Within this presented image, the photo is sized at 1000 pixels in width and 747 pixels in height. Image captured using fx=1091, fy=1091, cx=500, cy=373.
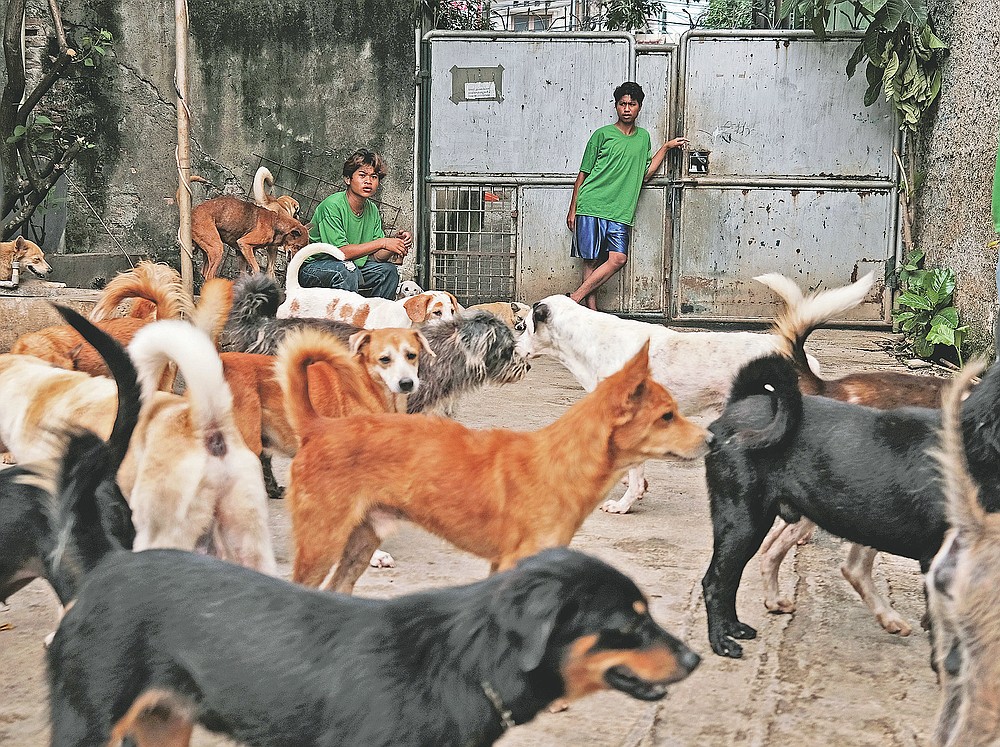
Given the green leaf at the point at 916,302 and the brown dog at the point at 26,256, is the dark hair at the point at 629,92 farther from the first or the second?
the brown dog at the point at 26,256

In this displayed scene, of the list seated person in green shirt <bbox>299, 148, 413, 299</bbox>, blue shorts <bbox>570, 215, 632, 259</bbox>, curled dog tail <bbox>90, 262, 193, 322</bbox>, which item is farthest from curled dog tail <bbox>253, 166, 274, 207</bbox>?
curled dog tail <bbox>90, 262, 193, 322</bbox>

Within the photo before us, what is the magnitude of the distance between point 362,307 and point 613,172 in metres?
4.27

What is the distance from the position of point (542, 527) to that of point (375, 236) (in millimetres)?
5888

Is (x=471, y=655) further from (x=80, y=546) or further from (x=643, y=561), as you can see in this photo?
(x=643, y=561)

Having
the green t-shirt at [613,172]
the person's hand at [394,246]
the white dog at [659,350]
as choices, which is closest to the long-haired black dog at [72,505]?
the white dog at [659,350]

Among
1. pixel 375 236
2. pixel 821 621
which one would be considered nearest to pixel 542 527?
pixel 821 621

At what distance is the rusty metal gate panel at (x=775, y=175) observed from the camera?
37.7 feet

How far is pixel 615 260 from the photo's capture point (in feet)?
37.4

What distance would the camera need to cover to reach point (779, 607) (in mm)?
4293

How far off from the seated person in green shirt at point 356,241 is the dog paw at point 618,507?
12.2 feet

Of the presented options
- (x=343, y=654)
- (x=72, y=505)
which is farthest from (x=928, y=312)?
(x=343, y=654)

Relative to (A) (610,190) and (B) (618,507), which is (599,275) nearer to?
(A) (610,190)

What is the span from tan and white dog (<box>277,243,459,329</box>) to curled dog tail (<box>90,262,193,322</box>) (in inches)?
85.6

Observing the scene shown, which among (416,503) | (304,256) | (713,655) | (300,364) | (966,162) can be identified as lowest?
(713,655)
